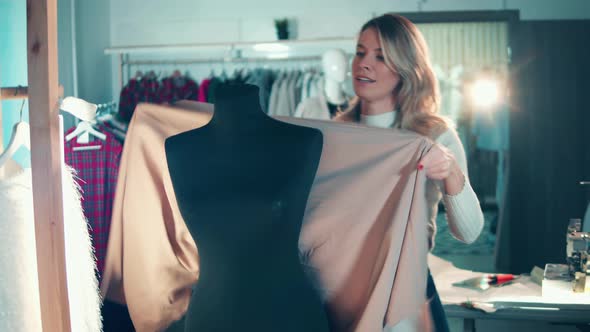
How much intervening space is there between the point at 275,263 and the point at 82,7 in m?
3.87

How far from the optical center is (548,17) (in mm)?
4965

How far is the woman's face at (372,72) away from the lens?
7.44ft

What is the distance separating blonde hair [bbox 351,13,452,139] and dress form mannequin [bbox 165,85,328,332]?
68cm

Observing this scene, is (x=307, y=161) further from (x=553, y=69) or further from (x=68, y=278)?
(x=553, y=69)

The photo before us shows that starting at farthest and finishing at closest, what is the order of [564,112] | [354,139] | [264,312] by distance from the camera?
[564,112] → [354,139] → [264,312]

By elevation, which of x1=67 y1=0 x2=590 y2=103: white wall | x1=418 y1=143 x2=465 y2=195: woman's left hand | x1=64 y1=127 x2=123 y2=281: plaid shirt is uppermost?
x1=67 y1=0 x2=590 y2=103: white wall

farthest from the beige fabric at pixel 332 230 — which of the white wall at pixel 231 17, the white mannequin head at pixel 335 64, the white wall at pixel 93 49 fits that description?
the white wall at pixel 231 17

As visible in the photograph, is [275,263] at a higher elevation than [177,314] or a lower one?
higher

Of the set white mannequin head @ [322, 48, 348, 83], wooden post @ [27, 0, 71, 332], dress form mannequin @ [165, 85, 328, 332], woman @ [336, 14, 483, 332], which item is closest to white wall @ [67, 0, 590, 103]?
white mannequin head @ [322, 48, 348, 83]

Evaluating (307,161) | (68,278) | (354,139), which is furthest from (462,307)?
(68,278)

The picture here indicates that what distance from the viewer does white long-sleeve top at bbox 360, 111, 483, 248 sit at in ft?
6.61

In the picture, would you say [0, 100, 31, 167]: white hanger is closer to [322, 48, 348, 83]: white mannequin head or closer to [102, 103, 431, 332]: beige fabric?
[102, 103, 431, 332]: beige fabric

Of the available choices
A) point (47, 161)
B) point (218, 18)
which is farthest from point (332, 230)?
point (218, 18)

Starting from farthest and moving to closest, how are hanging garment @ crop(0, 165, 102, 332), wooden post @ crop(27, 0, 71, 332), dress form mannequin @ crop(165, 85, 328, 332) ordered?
1. dress form mannequin @ crop(165, 85, 328, 332)
2. hanging garment @ crop(0, 165, 102, 332)
3. wooden post @ crop(27, 0, 71, 332)
